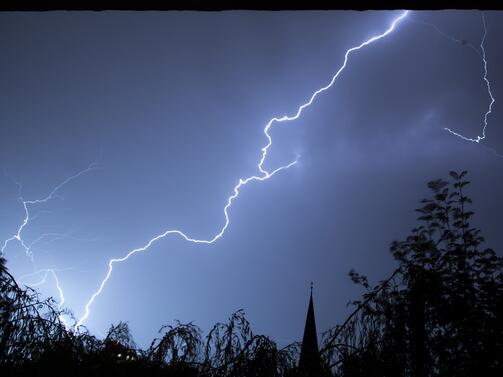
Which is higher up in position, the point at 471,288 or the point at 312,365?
the point at 471,288

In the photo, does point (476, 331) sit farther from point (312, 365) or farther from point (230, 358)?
point (230, 358)

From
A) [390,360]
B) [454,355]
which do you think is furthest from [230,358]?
[454,355]

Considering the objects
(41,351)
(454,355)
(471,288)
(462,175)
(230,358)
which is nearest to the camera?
(454,355)
